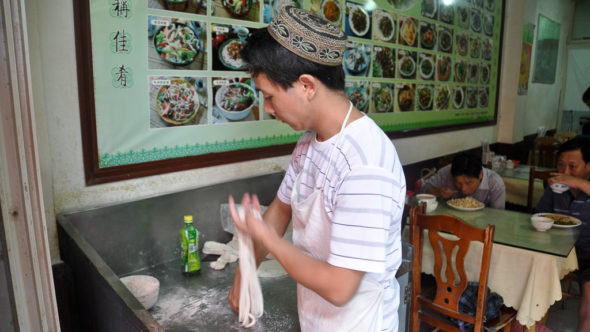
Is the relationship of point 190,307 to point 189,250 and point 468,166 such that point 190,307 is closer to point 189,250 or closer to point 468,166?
point 189,250

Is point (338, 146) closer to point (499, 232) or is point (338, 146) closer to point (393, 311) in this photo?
point (393, 311)

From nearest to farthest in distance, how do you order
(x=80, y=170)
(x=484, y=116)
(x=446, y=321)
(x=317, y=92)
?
(x=317, y=92) → (x=80, y=170) → (x=446, y=321) → (x=484, y=116)

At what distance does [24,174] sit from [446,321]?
235cm

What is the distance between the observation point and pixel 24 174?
1.06 meters

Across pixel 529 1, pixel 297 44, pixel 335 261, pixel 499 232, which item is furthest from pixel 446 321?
pixel 529 1

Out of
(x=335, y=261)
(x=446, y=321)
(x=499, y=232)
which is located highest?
(x=335, y=261)

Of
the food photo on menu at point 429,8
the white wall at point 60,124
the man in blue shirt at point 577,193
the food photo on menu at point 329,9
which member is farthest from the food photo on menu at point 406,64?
the white wall at point 60,124

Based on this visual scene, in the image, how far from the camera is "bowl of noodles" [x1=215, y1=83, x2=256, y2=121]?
231 cm

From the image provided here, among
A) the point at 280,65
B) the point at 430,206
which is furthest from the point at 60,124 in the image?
the point at 430,206

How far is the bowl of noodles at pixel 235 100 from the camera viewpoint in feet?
7.57

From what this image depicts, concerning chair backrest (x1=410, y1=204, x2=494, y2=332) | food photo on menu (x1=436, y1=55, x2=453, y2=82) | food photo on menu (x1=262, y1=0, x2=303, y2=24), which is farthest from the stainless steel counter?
food photo on menu (x1=436, y1=55, x2=453, y2=82)

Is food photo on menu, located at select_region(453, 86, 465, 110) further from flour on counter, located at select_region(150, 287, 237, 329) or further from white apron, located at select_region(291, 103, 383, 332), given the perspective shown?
white apron, located at select_region(291, 103, 383, 332)

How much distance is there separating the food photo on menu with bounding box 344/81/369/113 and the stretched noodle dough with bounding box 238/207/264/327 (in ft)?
7.14

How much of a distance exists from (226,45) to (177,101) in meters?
0.44
